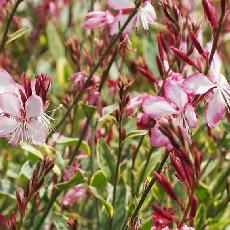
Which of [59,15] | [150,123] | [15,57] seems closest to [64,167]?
[150,123]

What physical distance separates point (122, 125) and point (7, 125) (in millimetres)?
630

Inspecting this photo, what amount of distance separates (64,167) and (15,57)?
1125 millimetres

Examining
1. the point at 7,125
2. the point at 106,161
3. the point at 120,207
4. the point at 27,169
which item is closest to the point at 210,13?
the point at 7,125

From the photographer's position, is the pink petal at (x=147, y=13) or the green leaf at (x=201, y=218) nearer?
the pink petal at (x=147, y=13)

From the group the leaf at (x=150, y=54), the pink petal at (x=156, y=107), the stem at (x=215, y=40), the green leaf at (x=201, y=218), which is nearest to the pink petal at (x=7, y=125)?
the pink petal at (x=156, y=107)

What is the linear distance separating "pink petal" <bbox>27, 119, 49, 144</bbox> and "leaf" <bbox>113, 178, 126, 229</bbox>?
443 mm

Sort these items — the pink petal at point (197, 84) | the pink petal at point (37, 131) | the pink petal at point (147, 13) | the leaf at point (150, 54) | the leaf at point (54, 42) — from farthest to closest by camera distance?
the leaf at point (54, 42) < the leaf at point (150, 54) < the pink petal at point (147, 13) < the pink petal at point (37, 131) < the pink petal at point (197, 84)

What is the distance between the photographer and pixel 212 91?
1.12 metres

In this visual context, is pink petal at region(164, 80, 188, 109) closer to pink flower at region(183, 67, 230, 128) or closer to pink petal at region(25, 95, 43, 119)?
pink flower at region(183, 67, 230, 128)

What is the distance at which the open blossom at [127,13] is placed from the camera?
4.71ft

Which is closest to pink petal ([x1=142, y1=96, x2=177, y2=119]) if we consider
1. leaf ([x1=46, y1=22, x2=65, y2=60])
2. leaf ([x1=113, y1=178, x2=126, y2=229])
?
leaf ([x1=113, y1=178, x2=126, y2=229])

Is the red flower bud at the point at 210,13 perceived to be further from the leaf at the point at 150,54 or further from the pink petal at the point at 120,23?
the leaf at the point at 150,54

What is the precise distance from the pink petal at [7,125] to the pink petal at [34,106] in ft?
0.10

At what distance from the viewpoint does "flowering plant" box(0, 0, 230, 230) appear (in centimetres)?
108
